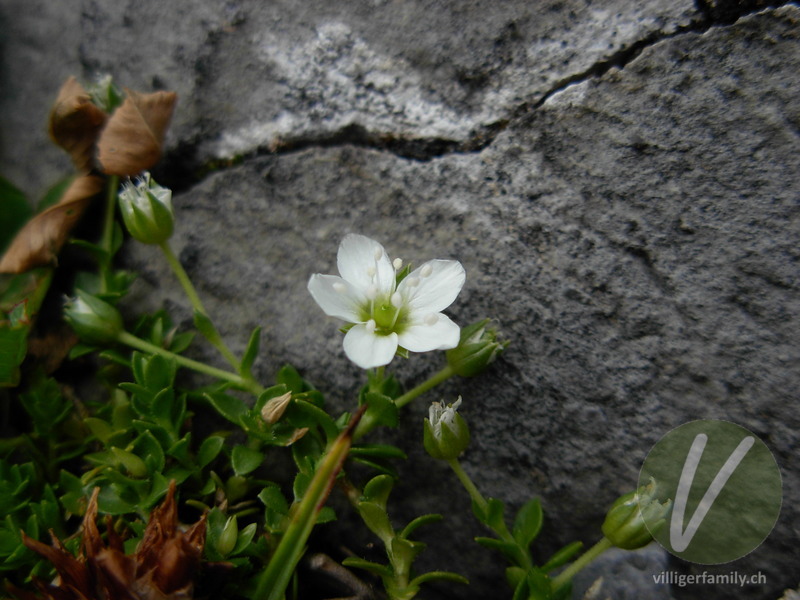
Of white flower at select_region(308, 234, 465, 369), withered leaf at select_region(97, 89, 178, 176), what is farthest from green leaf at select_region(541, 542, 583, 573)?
withered leaf at select_region(97, 89, 178, 176)

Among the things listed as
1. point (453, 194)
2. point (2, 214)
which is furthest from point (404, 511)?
point (2, 214)

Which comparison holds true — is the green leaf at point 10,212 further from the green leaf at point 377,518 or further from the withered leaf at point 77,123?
the green leaf at point 377,518

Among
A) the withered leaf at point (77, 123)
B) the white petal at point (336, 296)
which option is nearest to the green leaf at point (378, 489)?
the white petal at point (336, 296)

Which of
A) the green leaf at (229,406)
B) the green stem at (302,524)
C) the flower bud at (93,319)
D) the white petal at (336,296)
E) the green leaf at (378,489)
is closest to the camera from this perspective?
the green stem at (302,524)

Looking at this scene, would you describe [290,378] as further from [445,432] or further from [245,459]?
[445,432]

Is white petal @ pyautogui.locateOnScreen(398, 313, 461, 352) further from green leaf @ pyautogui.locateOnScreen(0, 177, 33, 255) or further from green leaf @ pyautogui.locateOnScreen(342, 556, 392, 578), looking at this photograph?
green leaf @ pyautogui.locateOnScreen(0, 177, 33, 255)

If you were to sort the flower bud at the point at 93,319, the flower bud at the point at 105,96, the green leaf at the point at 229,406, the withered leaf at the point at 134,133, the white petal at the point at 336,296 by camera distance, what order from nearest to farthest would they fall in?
the white petal at the point at 336,296, the green leaf at the point at 229,406, the flower bud at the point at 93,319, the withered leaf at the point at 134,133, the flower bud at the point at 105,96

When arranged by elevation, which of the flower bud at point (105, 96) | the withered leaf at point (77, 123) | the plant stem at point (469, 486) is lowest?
the plant stem at point (469, 486)

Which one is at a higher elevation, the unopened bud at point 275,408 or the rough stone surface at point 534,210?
the rough stone surface at point 534,210
